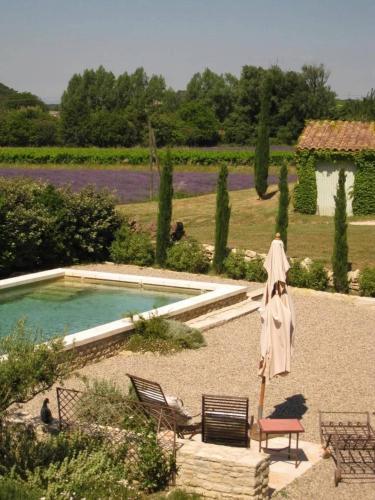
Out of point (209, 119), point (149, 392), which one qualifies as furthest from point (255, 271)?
point (209, 119)

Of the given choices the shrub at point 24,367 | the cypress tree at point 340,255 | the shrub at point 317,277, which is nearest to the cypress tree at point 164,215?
the shrub at point 317,277

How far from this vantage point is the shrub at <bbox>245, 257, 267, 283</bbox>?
21641 millimetres

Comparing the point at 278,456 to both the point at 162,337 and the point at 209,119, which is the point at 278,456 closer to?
the point at 162,337

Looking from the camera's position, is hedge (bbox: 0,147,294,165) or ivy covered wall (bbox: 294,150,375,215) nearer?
ivy covered wall (bbox: 294,150,375,215)

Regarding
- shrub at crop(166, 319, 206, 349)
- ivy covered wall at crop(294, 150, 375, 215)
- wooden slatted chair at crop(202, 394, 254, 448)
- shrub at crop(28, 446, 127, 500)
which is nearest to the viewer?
shrub at crop(28, 446, 127, 500)

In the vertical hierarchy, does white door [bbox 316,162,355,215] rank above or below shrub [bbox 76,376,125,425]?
above

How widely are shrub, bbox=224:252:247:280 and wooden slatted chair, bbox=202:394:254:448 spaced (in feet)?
40.4

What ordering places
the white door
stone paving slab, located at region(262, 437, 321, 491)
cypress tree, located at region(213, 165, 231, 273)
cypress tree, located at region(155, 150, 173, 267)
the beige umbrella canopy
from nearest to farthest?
1. stone paving slab, located at region(262, 437, 321, 491)
2. the beige umbrella canopy
3. cypress tree, located at region(213, 165, 231, 273)
4. cypress tree, located at region(155, 150, 173, 267)
5. the white door

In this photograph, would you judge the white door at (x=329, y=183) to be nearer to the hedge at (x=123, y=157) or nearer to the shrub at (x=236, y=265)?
the shrub at (x=236, y=265)

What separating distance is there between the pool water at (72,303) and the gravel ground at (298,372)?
6.96ft

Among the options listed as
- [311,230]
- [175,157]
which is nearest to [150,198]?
[311,230]

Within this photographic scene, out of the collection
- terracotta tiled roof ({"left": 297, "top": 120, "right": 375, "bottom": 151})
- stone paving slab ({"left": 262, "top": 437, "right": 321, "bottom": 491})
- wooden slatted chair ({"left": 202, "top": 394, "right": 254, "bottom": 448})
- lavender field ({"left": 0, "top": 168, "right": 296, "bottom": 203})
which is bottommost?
stone paving slab ({"left": 262, "top": 437, "right": 321, "bottom": 491})

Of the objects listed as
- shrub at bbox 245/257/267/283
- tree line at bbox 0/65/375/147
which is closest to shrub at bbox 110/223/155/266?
shrub at bbox 245/257/267/283

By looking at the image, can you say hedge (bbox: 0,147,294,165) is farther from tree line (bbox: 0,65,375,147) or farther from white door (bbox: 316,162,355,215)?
white door (bbox: 316,162,355,215)
